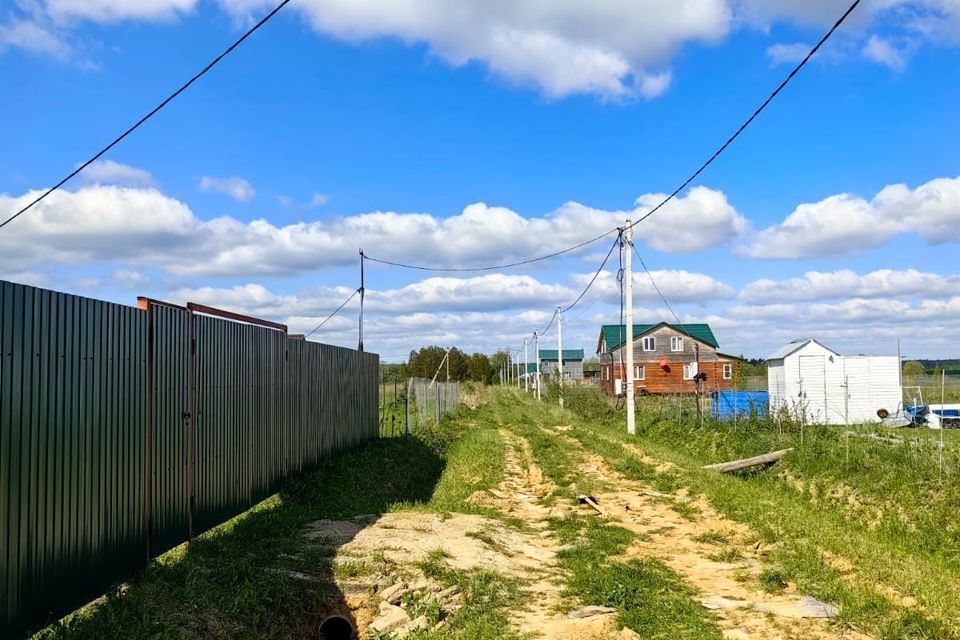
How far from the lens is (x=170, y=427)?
23.9ft

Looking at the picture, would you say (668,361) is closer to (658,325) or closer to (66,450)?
(658,325)

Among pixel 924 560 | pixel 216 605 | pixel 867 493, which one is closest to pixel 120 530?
pixel 216 605

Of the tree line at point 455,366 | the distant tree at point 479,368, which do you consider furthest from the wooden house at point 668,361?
the distant tree at point 479,368

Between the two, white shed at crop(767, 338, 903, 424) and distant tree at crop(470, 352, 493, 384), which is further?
distant tree at crop(470, 352, 493, 384)

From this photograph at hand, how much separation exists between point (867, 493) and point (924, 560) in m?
2.70

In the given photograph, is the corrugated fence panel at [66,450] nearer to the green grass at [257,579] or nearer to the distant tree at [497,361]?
the green grass at [257,579]

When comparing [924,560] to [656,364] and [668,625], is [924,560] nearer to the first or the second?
[668,625]

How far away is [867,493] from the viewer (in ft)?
36.8

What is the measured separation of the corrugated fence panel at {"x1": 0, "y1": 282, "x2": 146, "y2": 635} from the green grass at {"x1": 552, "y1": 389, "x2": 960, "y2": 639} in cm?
577

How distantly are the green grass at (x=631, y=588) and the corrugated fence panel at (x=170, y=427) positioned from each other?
371cm

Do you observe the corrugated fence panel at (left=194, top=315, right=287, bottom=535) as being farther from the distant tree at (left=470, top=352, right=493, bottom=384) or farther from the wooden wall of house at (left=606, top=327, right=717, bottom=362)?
the distant tree at (left=470, top=352, right=493, bottom=384)

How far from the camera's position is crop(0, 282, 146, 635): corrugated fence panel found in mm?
4859

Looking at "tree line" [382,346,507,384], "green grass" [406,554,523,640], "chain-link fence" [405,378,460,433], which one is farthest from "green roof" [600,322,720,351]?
"green grass" [406,554,523,640]

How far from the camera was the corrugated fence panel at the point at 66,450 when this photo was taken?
486cm
